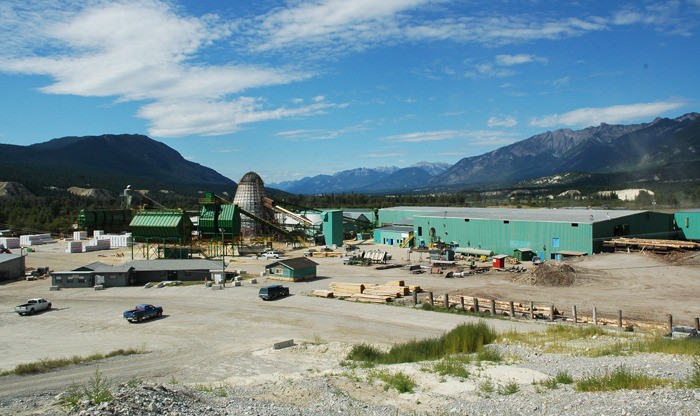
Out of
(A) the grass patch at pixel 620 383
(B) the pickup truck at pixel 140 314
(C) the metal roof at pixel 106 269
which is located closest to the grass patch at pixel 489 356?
(A) the grass patch at pixel 620 383

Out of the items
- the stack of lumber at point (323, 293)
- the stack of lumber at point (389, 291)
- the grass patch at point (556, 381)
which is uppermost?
the grass patch at point (556, 381)

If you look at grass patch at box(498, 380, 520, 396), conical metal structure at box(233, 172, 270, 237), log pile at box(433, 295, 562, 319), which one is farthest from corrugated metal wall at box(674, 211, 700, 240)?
grass patch at box(498, 380, 520, 396)

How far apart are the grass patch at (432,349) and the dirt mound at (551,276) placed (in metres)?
21.0

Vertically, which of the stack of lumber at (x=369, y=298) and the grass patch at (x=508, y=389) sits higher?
the grass patch at (x=508, y=389)

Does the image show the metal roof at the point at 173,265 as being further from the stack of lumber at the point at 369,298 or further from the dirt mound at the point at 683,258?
the dirt mound at the point at 683,258

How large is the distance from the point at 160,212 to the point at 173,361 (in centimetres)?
4034

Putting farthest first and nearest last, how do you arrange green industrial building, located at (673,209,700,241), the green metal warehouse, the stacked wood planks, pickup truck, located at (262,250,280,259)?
pickup truck, located at (262,250,280,259) → green industrial building, located at (673,209,700,241) → the green metal warehouse → the stacked wood planks

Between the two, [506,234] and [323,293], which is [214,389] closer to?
[323,293]

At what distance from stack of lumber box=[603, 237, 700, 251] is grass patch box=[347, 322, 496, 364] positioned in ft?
125

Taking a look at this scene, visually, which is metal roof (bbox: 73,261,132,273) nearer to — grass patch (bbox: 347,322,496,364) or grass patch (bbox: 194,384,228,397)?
grass patch (bbox: 347,322,496,364)

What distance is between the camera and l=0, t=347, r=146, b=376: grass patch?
22.2 meters

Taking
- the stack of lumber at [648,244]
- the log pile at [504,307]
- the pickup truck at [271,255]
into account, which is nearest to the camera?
the log pile at [504,307]

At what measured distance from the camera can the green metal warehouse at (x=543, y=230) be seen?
55531 millimetres

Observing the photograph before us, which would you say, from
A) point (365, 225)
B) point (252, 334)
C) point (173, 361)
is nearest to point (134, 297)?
point (252, 334)
